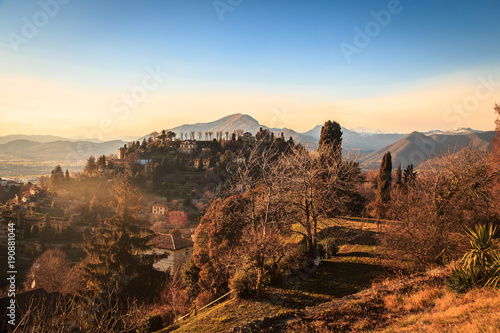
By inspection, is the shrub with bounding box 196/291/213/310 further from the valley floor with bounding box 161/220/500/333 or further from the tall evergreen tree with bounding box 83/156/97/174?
the tall evergreen tree with bounding box 83/156/97/174

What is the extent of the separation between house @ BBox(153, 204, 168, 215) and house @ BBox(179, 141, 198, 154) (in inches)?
1171

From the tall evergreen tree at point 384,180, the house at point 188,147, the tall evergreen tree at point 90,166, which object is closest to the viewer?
the tall evergreen tree at point 384,180

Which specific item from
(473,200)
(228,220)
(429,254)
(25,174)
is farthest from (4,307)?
(25,174)

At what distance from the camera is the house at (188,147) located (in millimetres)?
85188

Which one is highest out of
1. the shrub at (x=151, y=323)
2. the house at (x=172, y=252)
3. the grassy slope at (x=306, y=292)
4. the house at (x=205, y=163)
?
the house at (x=205, y=163)

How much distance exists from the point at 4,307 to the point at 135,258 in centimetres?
620

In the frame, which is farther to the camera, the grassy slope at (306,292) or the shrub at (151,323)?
the shrub at (151,323)

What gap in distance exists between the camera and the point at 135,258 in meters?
15.5

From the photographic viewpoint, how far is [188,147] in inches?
3406

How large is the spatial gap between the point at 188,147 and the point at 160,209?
33042 millimetres

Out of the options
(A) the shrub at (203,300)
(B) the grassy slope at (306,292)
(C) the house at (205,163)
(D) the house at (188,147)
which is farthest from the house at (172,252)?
(D) the house at (188,147)

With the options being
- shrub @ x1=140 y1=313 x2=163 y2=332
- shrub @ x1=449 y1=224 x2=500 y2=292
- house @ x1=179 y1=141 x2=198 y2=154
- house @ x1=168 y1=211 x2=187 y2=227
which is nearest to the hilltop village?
house @ x1=168 y1=211 x2=187 y2=227

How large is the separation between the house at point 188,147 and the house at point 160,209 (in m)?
29.7

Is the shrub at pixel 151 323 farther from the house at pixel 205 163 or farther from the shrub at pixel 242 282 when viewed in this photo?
the house at pixel 205 163
